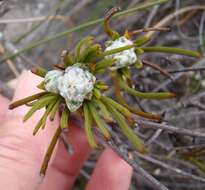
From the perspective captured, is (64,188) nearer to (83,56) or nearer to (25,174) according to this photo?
(25,174)

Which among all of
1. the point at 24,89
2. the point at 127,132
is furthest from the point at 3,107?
the point at 127,132

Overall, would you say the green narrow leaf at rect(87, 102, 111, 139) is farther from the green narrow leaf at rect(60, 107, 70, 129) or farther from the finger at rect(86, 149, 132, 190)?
the finger at rect(86, 149, 132, 190)

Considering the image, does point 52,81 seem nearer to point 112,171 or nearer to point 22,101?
point 22,101

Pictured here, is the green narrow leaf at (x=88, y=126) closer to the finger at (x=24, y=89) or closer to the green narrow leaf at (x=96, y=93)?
the green narrow leaf at (x=96, y=93)

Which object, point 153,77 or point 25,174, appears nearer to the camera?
point 25,174

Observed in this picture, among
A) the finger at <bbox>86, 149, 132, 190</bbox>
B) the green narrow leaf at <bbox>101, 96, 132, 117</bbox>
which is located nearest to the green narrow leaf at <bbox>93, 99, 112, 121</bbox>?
the green narrow leaf at <bbox>101, 96, 132, 117</bbox>

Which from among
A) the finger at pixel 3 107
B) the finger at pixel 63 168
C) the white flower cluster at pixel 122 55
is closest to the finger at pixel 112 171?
the finger at pixel 63 168

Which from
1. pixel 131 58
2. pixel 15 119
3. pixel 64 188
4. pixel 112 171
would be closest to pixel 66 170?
pixel 64 188
